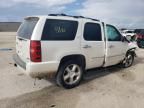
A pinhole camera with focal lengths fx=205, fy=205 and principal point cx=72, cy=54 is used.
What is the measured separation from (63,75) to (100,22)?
2209 millimetres

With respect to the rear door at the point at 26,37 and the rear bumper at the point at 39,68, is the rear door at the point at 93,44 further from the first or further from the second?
the rear door at the point at 26,37

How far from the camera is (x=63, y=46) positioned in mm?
5500

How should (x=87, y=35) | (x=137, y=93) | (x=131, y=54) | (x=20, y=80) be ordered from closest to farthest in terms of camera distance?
(x=137, y=93) → (x=87, y=35) → (x=20, y=80) → (x=131, y=54)

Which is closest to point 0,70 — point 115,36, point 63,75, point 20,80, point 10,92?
point 20,80

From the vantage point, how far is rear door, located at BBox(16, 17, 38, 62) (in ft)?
17.3

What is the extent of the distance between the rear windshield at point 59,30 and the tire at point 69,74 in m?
0.77

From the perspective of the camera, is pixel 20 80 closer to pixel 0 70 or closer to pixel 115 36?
pixel 0 70

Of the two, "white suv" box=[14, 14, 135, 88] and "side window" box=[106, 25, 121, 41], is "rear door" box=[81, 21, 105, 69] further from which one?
"side window" box=[106, 25, 121, 41]

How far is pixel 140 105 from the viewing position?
480cm

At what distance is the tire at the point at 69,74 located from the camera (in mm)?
5691

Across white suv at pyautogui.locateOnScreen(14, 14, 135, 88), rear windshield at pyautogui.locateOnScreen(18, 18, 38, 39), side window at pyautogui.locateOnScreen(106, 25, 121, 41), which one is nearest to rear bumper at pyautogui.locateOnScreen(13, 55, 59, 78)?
white suv at pyautogui.locateOnScreen(14, 14, 135, 88)

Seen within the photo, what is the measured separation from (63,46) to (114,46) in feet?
7.88

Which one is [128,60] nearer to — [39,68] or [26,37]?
[39,68]

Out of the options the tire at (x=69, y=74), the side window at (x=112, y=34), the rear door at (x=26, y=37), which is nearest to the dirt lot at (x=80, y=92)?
the tire at (x=69, y=74)
